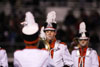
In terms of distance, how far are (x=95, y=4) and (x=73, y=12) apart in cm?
140

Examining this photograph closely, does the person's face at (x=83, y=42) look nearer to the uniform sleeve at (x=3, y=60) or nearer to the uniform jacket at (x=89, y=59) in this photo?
the uniform jacket at (x=89, y=59)

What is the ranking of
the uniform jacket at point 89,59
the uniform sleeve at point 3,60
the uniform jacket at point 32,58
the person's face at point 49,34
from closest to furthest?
the uniform jacket at point 32,58 → the uniform sleeve at point 3,60 → the person's face at point 49,34 → the uniform jacket at point 89,59

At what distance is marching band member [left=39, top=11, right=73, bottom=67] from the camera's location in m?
9.30

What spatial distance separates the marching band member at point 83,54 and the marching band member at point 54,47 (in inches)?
29.4

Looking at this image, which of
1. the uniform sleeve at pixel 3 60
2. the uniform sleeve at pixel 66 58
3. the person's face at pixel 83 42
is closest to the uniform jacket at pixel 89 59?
the person's face at pixel 83 42

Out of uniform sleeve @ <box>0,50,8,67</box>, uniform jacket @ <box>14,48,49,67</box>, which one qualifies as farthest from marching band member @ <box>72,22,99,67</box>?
uniform jacket @ <box>14,48,49,67</box>

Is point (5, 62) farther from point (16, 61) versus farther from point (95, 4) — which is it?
point (95, 4)

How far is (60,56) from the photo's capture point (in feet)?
30.7

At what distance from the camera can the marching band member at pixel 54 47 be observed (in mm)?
9297

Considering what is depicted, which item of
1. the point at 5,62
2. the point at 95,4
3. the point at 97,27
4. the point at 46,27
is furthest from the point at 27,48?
the point at 95,4

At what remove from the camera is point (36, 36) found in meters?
7.09

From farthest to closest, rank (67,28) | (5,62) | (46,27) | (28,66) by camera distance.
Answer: (67,28) → (46,27) → (5,62) → (28,66)

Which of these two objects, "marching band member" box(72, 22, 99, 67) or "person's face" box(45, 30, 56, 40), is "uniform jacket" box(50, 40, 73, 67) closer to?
"person's face" box(45, 30, 56, 40)

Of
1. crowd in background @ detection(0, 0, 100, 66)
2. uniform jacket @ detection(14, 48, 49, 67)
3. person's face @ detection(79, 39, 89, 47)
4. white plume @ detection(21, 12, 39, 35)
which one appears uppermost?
white plume @ detection(21, 12, 39, 35)
